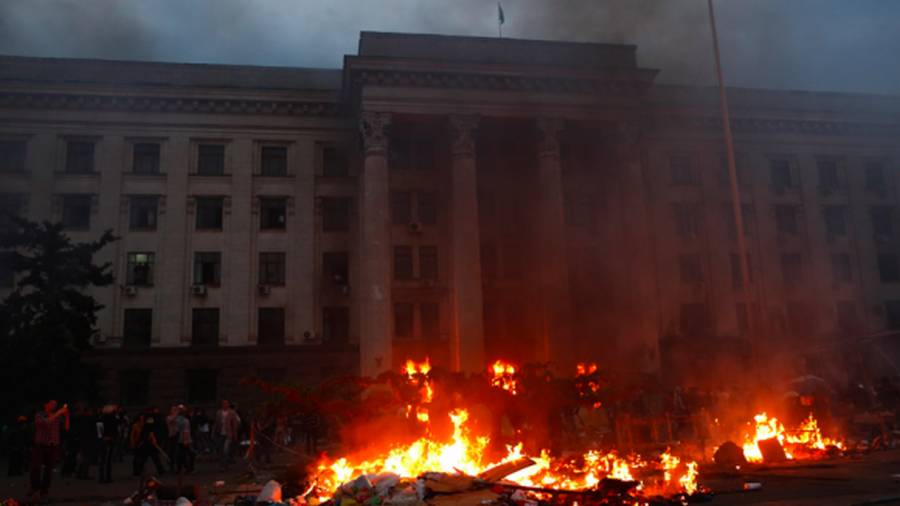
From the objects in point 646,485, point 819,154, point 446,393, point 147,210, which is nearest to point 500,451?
point 446,393

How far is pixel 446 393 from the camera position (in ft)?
42.2

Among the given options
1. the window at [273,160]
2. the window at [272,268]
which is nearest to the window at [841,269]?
the window at [272,268]

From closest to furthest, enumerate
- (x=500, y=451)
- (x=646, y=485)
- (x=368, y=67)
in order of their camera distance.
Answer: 1. (x=646, y=485)
2. (x=500, y=451)
3. (x=368, y=67)

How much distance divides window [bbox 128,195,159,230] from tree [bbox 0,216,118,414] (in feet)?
26.3

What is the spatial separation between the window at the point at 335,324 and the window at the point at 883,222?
93.3 feet

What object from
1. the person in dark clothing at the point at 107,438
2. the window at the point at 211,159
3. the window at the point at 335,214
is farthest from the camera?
the window at the point at 335,214

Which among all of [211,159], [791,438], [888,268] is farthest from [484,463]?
[888,268]

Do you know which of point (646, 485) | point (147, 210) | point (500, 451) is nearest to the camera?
point (646, 485)

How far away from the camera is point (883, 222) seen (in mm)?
35344

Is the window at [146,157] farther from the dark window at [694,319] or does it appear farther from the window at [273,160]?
the dark window at [694,319]

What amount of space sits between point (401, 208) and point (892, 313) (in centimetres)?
2654

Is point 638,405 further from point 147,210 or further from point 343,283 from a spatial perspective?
point 147,210

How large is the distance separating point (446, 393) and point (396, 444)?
1.41 m

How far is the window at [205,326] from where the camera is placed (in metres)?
28.3
